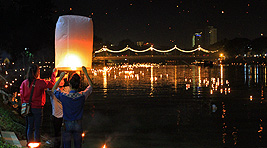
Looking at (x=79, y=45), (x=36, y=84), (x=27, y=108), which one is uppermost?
(x=79, y=45)

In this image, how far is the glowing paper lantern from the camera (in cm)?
634

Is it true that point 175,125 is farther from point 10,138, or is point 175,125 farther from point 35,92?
point 35,92

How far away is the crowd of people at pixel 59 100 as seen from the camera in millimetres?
5988

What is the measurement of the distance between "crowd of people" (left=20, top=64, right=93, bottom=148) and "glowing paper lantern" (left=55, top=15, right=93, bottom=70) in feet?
0.74

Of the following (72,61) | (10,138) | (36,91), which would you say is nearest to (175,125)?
(10,138)

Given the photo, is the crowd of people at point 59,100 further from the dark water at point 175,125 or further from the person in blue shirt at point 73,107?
the dark water at point 175,125

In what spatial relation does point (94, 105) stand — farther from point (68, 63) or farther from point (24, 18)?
point (24, 18)

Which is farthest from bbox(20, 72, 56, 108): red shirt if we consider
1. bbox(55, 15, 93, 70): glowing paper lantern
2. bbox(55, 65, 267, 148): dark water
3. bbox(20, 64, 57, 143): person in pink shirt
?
bbox(55, 65, 267, 148): dark water

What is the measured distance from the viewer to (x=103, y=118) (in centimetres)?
1298

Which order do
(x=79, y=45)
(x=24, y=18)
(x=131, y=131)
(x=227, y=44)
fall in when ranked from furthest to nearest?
(x=227, y=44), (x=24, y=18), (x=131, y=131), (x=79, y=45)

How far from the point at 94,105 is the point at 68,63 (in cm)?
1068

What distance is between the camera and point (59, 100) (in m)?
6.30

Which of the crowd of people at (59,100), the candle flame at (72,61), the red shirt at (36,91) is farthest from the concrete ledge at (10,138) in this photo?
the candle flame at (72,61)

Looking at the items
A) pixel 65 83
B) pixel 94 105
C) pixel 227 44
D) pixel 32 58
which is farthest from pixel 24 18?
pixel 227 44
